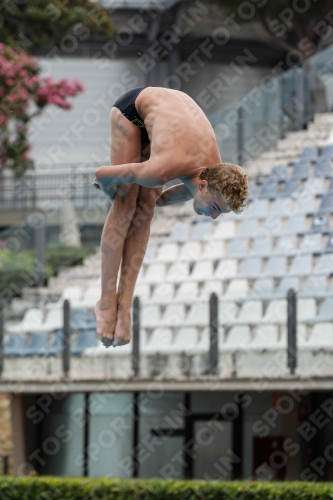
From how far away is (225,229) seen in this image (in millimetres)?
15766

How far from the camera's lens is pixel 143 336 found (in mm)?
13445

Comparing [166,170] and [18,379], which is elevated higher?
[166,170]

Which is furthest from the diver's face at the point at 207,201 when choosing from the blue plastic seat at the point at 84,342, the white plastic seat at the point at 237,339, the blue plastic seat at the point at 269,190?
the blue plastic seat at the point at 269,190

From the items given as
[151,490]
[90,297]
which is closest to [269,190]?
[90,297]

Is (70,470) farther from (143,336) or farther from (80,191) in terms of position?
(80,191)

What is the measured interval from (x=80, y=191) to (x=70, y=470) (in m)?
4.28

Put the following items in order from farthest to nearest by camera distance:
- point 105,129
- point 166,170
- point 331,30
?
point 105,129 < point 331,30 < point 166,170

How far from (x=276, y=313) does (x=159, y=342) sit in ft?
4.57

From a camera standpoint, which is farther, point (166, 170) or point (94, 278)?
Answer: point (94, 278)

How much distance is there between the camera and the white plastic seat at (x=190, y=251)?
15312 millimetres

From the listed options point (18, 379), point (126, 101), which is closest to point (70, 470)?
point (18, 379)

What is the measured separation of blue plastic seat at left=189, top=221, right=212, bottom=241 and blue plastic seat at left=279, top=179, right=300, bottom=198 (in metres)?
1.05

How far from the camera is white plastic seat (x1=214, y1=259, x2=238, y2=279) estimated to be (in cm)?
1451

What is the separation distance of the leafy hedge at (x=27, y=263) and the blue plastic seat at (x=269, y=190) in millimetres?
2530
